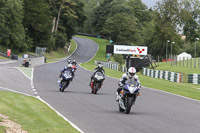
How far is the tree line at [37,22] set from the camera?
80500 millimetres

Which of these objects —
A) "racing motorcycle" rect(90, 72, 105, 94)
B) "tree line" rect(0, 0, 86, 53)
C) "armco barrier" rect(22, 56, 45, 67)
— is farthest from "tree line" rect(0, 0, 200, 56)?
"racing motorcycle" rect(90, 72, 105, 94)

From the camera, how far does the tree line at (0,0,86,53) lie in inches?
3169

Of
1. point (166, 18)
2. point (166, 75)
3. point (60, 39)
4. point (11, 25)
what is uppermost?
point (166, 18)

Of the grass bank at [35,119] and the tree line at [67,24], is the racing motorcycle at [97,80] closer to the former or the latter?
the grass bank at [35,119]

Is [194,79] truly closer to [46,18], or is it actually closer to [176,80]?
[176,80]

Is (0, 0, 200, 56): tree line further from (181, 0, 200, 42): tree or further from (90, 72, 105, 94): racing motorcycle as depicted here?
(90, 72, 105, 94): racing motorcycle

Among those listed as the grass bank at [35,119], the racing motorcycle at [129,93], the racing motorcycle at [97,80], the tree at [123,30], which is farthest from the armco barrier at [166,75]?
the tree at [123,30]

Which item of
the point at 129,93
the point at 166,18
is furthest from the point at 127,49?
the point at 129,93

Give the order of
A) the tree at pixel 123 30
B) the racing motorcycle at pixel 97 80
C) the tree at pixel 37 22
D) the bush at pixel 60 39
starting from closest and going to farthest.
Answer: the racing motorcycle at pixel 97 80, the tree at pixel 37 22, the bush at pixel 60 39, the tree at pixel 123 30

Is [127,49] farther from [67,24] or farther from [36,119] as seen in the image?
[36,119]

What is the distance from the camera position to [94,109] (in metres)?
14.5

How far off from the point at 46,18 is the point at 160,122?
8489 centimetres

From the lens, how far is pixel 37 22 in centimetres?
9431

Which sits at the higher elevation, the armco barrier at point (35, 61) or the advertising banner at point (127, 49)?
the advertising banner at point (127, 49)
